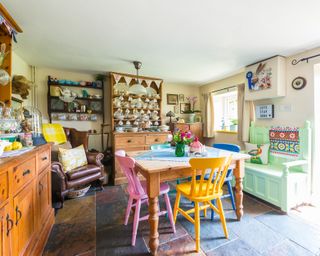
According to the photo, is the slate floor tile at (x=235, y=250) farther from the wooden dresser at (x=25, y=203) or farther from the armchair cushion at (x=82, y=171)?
the armchair cushion at (x=82, y=171)

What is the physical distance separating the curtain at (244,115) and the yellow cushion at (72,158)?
9.85ft

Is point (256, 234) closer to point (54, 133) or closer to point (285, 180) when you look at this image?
point (285, 180)

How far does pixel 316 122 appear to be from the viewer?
90.9 inches

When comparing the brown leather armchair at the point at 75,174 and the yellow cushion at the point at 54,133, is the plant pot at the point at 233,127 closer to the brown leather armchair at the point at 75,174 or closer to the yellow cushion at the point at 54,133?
the brown leather armchair at the point at 75,174

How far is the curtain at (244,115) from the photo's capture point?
3.14 meters

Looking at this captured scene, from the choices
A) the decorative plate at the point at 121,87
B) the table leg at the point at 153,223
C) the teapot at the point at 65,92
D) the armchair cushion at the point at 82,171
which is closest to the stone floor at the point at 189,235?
the table leg at the point at 153,223

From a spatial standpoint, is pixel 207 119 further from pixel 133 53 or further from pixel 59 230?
pixel 59 230

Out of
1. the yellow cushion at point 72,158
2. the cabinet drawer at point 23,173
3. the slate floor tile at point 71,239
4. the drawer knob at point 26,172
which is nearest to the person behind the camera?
the cabinet drawer at point 23,173

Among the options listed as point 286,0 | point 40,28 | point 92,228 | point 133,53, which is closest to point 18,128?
point 40,28

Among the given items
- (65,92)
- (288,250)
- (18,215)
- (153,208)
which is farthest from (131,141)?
(288,250)

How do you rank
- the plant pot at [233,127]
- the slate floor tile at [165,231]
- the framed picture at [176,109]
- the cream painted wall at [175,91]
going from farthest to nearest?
the framed picture at [176,109] < the cream painted wall at [175,91] < the plant pot at [233,127] < the slate floor tile at [165,231]

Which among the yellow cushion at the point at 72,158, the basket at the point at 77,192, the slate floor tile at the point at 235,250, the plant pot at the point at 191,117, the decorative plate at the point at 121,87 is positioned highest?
the decorative plate at the point at 121,87

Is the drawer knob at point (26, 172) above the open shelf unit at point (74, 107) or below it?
below

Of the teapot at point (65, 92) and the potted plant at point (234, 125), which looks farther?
the potted plant at point (234, 125)
